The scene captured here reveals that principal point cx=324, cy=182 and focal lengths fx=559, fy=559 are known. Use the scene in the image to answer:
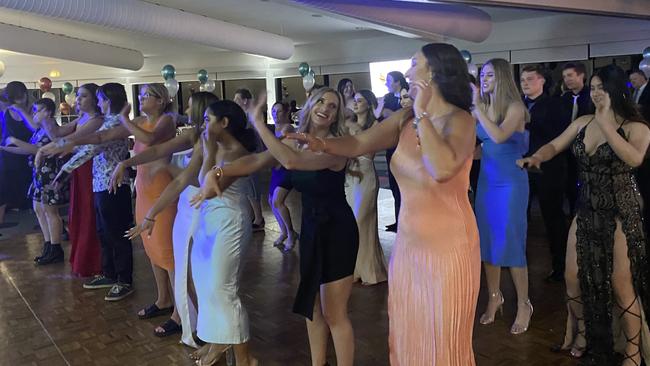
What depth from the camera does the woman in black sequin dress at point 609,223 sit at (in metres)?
2.49

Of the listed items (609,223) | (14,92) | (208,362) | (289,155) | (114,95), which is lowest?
(208,362)

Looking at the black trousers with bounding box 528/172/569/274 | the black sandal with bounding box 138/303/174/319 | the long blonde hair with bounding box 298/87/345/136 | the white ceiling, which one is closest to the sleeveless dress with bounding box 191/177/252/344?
the long blonde hair with bounding box 298/87/345/136

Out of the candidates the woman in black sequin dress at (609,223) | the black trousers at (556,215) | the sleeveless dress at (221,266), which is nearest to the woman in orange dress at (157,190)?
the sleeveless dress at (221,266)

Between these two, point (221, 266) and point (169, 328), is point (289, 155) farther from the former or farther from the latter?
point (169, 328)

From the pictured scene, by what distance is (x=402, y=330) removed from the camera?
1.82 metres

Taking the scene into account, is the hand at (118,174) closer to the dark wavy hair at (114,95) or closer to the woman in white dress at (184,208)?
the woman in white dress at (184,208)

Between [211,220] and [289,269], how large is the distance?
2.24m

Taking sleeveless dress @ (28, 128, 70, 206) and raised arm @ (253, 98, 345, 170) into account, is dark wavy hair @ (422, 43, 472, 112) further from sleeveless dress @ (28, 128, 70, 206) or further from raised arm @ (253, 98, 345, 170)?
sleeveless dress @ (28, 128, 70, 206)

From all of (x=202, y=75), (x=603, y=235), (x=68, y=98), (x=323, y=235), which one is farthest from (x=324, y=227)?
(x=68, y=98)

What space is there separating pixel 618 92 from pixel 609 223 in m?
0.59

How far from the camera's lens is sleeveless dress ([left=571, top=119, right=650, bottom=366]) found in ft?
8.30

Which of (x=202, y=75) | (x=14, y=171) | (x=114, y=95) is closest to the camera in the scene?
(x=114, y=95)

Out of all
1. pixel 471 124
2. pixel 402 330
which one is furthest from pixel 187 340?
pixel 471 124

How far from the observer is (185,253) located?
282 centimetres
